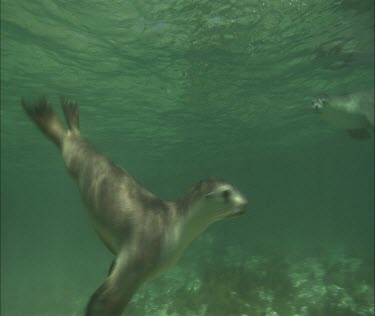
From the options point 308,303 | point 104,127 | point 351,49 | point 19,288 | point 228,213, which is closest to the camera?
point 228,213

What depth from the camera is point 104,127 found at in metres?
25.5

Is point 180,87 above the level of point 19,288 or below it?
above

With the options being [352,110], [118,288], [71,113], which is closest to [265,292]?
[352,110]

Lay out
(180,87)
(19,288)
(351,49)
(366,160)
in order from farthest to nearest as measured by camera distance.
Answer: (366,160) → (19,288) → (180,87) → (351,49)

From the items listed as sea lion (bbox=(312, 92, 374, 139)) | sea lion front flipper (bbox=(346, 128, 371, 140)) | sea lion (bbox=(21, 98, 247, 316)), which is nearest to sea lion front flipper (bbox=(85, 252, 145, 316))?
sea lion (bbox=(21, 98, 247, 316))

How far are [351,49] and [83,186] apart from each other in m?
15.5

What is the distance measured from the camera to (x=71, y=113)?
12.6ft

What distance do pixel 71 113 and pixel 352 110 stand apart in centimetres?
1096

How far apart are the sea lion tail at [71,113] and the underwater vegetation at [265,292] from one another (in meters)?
8.76

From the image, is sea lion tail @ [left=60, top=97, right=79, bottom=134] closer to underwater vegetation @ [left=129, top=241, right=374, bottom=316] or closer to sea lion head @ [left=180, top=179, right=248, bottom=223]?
sea lion head @ [left=180, top=179, right=248, bottom=223]

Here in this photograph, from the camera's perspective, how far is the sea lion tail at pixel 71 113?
3770mm

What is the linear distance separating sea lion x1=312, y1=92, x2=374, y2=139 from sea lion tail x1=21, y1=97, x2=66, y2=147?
9.79 metres

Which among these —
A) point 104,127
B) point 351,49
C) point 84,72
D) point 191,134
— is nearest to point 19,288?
point 104,127

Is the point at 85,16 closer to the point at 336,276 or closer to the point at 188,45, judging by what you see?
the point at 188,45
